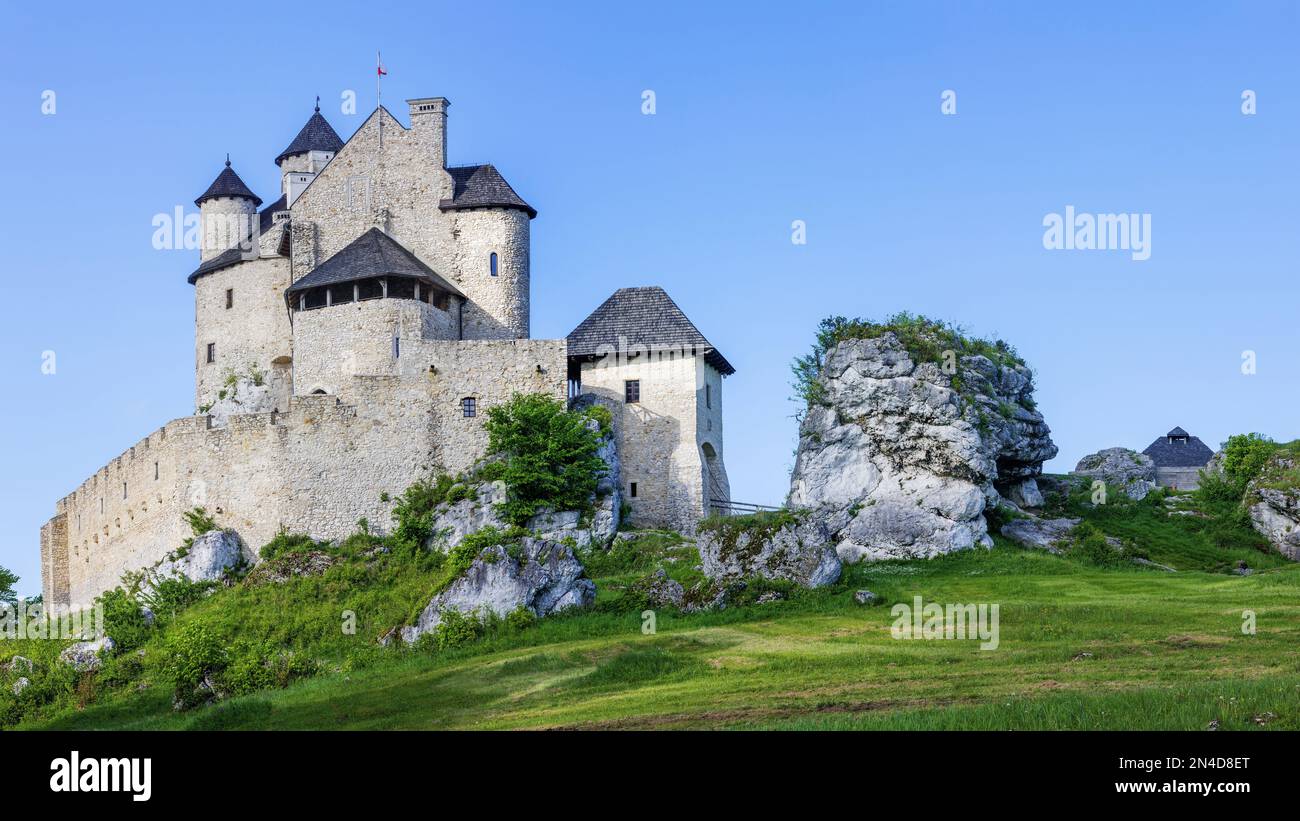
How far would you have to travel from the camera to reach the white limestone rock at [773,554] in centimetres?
4509

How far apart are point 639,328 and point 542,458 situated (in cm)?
751

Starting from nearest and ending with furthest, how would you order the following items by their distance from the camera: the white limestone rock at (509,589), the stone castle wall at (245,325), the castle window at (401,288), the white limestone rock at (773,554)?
the white limestone rock at (509,589) → the white limestone rock at (773,554) → the castle window at (401,288) → the stone castle wall at (245,325)

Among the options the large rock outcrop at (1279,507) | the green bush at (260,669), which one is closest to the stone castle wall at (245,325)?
the green bush at (260,669)

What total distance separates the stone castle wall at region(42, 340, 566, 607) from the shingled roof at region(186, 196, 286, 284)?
44.7ft

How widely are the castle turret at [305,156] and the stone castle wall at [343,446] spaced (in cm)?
2112

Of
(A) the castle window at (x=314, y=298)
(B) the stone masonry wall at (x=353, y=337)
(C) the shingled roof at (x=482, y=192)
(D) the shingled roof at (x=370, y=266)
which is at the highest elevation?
(C) the shingled roof at (x=482, y=192)

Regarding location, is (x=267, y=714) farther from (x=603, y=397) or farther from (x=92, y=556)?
(x=92, y=556)

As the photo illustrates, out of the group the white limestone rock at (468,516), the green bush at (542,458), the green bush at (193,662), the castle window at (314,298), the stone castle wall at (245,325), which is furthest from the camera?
the stone castle wall at (245,325)

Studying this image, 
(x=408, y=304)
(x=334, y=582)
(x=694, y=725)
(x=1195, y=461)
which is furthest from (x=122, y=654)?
(x=1195, y=461)

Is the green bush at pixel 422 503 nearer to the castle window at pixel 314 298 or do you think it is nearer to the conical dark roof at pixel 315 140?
the castle window at pixel 314 298

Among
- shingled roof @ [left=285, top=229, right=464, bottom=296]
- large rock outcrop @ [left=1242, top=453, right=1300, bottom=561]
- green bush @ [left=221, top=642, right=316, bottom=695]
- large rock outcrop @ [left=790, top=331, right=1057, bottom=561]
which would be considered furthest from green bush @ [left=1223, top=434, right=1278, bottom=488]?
green bush @ [left=221, top=642, right=316, bottom=695]

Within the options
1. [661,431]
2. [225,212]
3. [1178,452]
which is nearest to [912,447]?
[661,431]

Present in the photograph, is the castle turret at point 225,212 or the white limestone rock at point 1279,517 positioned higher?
the castle turret at point 225,212

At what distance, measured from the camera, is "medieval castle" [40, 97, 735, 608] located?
54.1 metres
